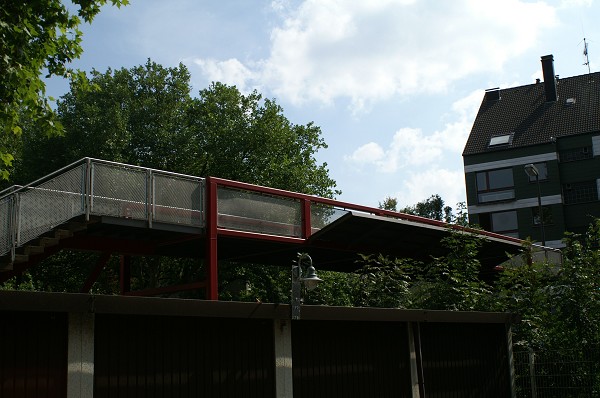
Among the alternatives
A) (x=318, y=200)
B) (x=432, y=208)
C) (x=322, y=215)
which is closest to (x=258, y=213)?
(x=318, y=200)

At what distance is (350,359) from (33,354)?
19.4ft

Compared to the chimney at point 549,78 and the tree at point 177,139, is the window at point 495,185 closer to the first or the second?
the chimney at point 549,78

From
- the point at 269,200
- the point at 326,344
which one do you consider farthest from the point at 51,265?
the point at 326,344

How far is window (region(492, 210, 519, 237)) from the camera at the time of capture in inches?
2041

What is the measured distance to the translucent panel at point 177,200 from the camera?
16.7 meters

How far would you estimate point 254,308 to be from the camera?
11.1 metres

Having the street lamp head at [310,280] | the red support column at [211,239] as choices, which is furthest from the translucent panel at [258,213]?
the street lamp head at [310,280]

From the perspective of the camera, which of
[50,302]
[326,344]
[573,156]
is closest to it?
[50,302]

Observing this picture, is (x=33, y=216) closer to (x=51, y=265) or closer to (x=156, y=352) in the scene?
(x=156, y=352)

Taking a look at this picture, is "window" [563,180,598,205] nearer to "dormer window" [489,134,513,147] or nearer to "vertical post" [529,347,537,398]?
"dormer window" [489,134,513,147]

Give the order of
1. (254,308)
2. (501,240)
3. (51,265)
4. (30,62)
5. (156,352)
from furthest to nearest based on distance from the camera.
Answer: (51,265) < (501,240) < (30,62) < (254,308) < (156,352)

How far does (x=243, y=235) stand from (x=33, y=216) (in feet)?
15.9

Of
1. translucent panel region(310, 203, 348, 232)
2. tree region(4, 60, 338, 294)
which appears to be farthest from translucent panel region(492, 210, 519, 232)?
translucent panel region(310, 203, 348, 232)

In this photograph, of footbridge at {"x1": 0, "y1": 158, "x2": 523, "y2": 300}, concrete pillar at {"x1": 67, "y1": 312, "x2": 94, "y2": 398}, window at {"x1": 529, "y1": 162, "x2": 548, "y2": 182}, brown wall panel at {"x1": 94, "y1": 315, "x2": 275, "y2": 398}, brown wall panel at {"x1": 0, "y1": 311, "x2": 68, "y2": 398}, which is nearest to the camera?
brown wall panel at {"x1": 0, "y1": 311, "x2": 68, "y2": 398}
